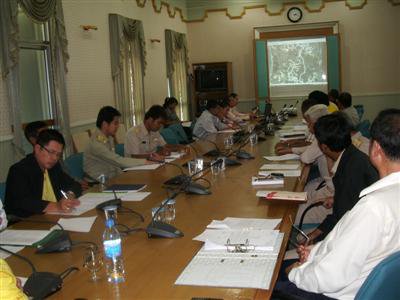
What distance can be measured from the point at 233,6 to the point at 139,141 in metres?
7.10

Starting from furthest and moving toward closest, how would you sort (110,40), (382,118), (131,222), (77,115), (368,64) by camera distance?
1. (368,64)
2. (110,40)
3. (77,115)
4. (131,222)
5. (382,118)

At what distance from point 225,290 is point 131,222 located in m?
0.99

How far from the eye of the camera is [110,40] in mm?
7719

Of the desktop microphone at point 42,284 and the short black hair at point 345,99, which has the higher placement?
the short black hair at point 345,99

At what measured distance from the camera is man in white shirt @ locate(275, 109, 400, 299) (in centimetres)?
153

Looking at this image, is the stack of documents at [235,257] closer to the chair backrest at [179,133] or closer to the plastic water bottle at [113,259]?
the plastic water bottle at [113,259]

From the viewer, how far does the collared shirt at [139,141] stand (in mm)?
5113

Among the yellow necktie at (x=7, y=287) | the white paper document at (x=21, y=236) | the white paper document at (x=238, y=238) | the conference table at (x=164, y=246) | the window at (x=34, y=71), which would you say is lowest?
the white paper document at (x=21, y=236)

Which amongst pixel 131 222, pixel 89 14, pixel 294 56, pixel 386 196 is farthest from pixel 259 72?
pixel 386 196

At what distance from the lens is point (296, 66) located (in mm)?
11055

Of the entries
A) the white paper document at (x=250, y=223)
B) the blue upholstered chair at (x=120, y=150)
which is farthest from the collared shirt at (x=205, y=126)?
the white paper document at (x=250, y=223)

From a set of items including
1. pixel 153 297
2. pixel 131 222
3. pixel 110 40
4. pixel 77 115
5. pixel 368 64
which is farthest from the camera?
pixel 368 64

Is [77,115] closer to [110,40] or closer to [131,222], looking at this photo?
[110,40]

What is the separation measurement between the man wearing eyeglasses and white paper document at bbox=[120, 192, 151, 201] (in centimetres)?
30
